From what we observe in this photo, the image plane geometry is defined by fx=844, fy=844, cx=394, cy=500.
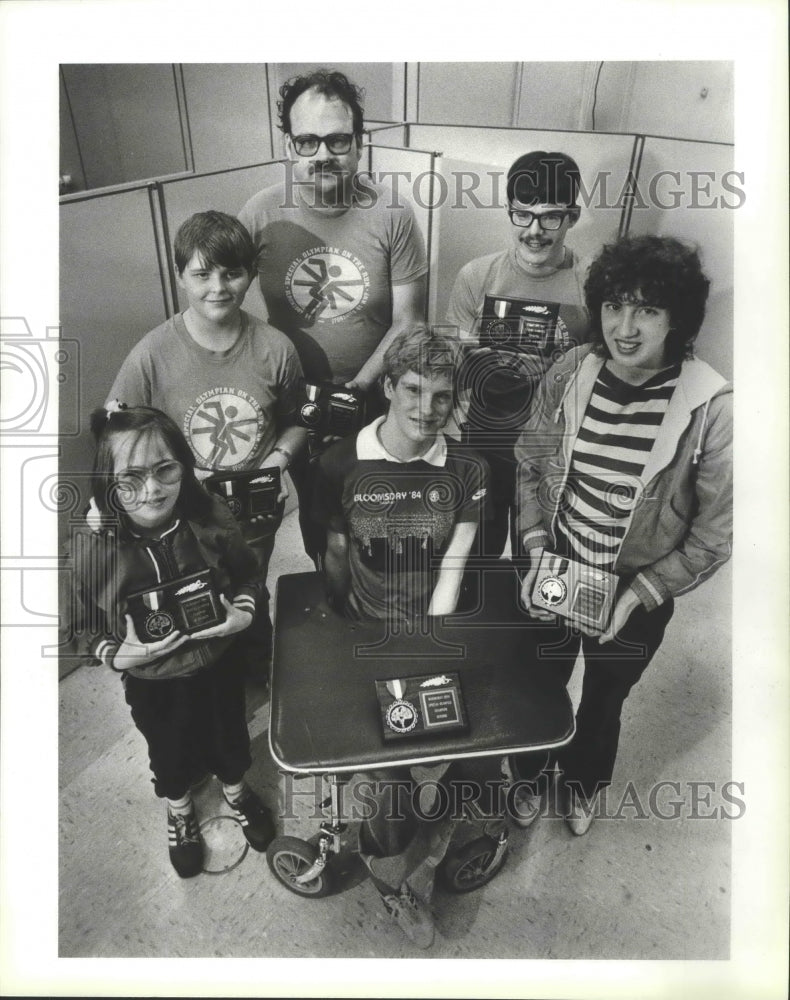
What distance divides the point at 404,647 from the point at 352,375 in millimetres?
596

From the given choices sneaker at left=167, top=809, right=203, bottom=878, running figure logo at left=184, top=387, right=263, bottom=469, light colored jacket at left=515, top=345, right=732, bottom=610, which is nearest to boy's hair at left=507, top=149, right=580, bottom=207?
light colored jacket at left=515, top=345, right=732, bottom=610

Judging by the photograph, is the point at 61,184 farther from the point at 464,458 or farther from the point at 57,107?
the point at 464,458

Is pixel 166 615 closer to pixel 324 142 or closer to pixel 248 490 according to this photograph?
pixel 248 490

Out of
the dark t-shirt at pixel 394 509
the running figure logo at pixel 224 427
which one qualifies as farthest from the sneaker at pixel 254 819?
the running figure logo at pixel 224 427

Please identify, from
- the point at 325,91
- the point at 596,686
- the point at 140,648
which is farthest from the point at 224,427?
the point at 596,686

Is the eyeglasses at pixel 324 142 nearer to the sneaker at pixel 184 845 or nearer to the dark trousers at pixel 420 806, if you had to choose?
the dark trousers at pixel 420 806

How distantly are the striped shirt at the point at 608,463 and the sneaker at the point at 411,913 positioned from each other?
31.7 inches

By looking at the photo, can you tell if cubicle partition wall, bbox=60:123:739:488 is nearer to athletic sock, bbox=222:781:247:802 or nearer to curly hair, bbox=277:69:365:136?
curly hair, bbox=277:69:365:136

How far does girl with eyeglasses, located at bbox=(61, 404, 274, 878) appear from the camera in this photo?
1.77m

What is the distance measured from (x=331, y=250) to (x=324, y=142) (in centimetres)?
22

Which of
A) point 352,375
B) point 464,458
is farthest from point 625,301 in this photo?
point 352,375

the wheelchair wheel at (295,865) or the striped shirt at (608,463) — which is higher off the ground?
the striped shirt at (608,463)

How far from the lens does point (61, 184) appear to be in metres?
1.80

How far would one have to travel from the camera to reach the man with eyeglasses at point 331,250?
176 cm
